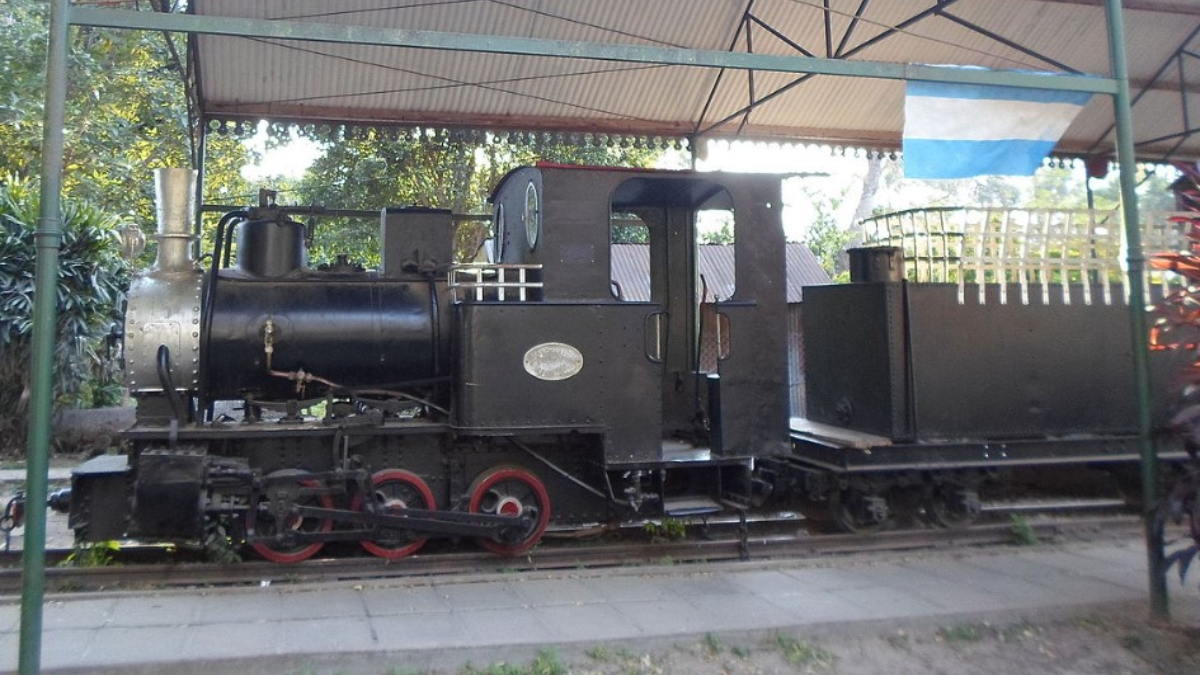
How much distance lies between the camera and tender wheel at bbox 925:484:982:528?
6.78 metres

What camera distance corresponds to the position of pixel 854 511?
6.69 m

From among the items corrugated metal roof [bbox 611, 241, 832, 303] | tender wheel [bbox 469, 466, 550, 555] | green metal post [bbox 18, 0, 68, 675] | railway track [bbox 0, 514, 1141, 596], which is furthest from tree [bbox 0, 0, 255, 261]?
green metal post [bbox 18, 0, 68, 675]

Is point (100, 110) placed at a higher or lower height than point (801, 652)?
higher

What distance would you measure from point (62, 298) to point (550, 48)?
294 inches

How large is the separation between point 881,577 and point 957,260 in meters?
2.66

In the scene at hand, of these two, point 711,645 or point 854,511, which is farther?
point 854,511

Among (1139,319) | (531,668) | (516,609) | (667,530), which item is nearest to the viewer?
(531,668)

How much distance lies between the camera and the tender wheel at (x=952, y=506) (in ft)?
22.2

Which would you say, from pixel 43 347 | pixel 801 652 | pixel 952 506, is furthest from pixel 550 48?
pixel 952 506

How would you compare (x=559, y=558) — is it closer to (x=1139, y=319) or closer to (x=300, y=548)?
(x=300, y=548)

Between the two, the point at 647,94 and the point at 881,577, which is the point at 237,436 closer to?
the point at 881,577

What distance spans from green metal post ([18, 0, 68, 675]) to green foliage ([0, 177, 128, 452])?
6314 millimetres

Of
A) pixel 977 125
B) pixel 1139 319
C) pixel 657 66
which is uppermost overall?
pixel 657 66

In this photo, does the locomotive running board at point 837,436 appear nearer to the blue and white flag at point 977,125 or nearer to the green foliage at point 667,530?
the green foliage at point 667,530
